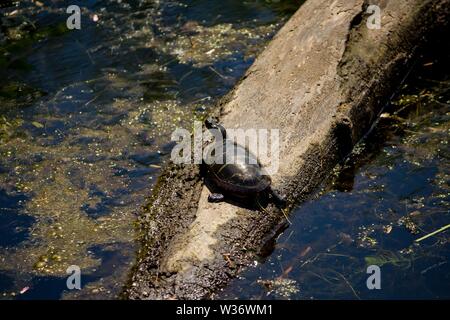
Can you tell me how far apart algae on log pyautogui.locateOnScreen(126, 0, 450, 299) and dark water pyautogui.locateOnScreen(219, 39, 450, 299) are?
0.18 metres

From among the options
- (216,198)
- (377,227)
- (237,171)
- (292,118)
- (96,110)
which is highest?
(292,118)

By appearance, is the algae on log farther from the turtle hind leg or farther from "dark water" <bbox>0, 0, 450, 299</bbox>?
"dark water" <bbox>0, 0, 450, 299</bbox>

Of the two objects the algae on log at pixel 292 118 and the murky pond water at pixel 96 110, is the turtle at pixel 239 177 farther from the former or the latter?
the murky pond water at pixel 96 110

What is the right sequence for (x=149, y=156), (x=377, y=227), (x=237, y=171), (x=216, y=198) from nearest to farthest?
(x=216, y=198)
(x=237, y=171)
(x=377, y=227)
(x=149, y=156)

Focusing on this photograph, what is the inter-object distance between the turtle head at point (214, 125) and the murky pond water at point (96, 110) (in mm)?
841

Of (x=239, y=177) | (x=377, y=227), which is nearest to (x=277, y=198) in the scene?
(x=239, y=177)

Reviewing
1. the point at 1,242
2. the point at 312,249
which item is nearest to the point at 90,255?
the point at 1,242

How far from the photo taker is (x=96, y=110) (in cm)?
654

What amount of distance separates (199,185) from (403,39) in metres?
2.82

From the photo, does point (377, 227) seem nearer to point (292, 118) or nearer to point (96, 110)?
point (292, 118)

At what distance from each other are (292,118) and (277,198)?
30.6 inches
